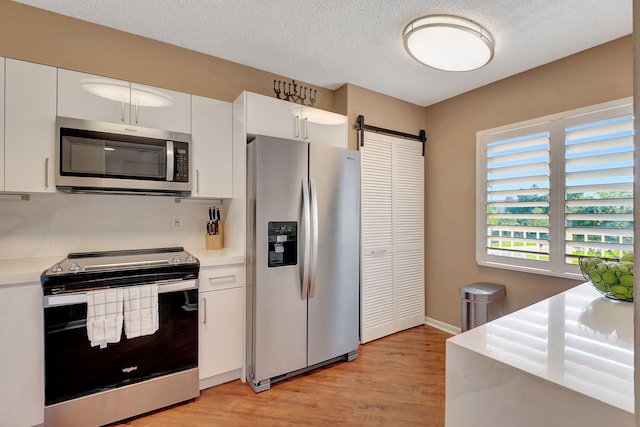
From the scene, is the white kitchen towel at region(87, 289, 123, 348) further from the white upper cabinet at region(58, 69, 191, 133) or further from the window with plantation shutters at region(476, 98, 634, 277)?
the window with plantation shutters at region(476, 98, 634, 277)

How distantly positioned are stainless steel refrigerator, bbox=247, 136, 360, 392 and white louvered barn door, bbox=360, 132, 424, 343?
464 mm

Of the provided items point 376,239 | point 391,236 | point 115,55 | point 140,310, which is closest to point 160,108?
point 115,55

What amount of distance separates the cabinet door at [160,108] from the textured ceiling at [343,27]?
18.3 inches

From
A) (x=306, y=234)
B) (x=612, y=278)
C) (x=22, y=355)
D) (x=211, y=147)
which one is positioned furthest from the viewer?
(x=211, y=147)

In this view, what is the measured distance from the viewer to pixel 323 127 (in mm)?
2752

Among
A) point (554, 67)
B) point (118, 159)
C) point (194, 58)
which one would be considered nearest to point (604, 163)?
point (554, 67)

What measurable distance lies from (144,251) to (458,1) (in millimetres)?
2820

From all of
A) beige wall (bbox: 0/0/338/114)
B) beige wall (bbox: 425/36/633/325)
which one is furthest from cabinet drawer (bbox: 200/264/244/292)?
beige wall (bbox: 425/36/633/325)

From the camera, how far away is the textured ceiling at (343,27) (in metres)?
1.92

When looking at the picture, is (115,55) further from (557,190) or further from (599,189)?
(599,189)

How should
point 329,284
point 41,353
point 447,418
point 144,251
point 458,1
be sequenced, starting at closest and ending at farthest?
point 447,418 < point 41,353 < point 458,1 < point 144,251 < point 329,284

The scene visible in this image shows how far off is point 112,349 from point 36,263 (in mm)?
747

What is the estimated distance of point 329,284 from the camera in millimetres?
2551

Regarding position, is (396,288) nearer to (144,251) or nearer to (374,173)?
(374,173)
